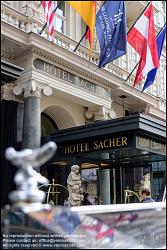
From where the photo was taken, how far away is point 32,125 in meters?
10.1

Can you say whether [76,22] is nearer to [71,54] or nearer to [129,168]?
[71,54]

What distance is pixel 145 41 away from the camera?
32.2ft

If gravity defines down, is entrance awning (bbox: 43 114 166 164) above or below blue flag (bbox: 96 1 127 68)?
below

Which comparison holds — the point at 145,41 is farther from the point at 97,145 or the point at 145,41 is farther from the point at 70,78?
the point at 97,145

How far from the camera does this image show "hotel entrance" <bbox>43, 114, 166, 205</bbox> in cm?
1000

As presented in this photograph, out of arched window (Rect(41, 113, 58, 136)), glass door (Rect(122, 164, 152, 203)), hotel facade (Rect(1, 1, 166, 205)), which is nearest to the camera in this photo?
hotel facade (Rect(1, 1, 166, 205))

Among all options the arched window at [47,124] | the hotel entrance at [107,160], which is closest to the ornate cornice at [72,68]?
the hotel entrance at [107,160]

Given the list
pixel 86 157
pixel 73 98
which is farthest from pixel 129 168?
pixel 73 98

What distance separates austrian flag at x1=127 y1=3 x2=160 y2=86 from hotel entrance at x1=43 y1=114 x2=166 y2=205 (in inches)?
56.1

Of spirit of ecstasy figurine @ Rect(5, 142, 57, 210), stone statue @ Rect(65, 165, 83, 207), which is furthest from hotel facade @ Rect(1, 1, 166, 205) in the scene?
spirit of ecstasy figurine @ Rect(5, 142, 57, 210)

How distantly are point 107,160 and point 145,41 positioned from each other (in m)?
3.50

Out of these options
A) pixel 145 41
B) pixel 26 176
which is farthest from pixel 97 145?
pixel 26 176

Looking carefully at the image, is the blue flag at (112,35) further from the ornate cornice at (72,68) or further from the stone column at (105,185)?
the stone column at (105,185)

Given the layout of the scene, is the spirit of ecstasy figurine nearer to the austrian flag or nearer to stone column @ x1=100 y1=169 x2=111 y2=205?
the austrian flag
